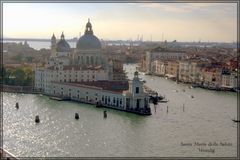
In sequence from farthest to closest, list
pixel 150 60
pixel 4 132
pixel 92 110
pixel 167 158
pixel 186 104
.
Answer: pixel 150 60
pixel 186 104
pixel 92 110
pixel 4 132
pixel 167 158

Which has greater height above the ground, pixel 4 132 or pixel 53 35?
pixel 53 35

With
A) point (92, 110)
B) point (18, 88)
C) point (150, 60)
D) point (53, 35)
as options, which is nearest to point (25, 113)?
point (92, 110)

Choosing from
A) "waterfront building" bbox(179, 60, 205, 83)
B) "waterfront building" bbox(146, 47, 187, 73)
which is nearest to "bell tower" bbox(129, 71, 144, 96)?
"waterfront building" bbox(179, 60, 205, 83)

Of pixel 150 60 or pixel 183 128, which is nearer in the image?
→ pixel 183 128

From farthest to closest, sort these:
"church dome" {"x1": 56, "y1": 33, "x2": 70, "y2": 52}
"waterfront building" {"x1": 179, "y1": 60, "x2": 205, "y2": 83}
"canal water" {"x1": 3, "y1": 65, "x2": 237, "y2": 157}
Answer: "waterfront building" {"x1": 179, "y1": 60, "x2": 205, "y2": 83}, "church dome" {"x1": 56, "y1": 33, "x2": 70, "y2": 52}, "canal water" {"x1": 3, "y1": 65, "x2": 237, "y2": 157}

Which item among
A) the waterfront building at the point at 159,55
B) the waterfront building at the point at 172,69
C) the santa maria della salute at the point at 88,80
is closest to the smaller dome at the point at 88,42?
the santa maria della salute at the point at 88,80

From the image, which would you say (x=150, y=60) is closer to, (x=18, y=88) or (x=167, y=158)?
(x=18, y=88)

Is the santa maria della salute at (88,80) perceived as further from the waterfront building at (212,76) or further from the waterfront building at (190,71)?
the waterfront building at (190,71)

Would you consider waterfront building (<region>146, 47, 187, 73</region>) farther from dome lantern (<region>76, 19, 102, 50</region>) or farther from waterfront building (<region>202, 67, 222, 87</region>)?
dome lantern (<region>76, 19, 102, 50</region>)
